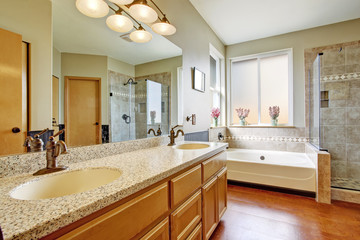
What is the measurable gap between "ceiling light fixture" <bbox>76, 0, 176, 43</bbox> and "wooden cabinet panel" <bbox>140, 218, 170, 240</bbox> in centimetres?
134

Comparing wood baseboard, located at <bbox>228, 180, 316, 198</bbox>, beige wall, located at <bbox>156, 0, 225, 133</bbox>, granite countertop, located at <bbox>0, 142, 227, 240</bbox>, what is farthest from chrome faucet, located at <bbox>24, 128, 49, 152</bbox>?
wood baseboard, located at <bbox>228, 180, 316, 198</bbox>

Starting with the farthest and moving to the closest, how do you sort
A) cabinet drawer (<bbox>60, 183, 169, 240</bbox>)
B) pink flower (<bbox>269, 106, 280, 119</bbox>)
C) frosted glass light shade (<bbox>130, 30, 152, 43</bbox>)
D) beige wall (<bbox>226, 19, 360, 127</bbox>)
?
pink flower (<bbox>269, 106, 280, 119</bbox>) < beige wall (<bbox>226, 19, 360, 127</bbox>) < frosted glass light shade (<bbox>130, 30, 152, 43</bbox>) < cabinet drawer (<bbox>60, 183, 169, 240</bbox>)

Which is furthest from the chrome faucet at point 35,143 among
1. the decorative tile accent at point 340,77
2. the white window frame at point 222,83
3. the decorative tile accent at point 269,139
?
the decorative tile accent at point 340,77

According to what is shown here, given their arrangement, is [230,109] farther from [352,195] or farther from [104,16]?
[104,16]

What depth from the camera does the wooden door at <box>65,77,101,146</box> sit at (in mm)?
1039

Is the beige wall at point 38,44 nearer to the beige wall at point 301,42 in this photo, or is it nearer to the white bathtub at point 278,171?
the white bathtub at point 278,171

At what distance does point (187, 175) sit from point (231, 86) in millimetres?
3095

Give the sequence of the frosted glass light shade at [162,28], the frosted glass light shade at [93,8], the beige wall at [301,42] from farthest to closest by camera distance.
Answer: the beige wall at [301,42], the frosted glass light shade at [162,28], the frosted glass light shade at [93,8]

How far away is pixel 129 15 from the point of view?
1.42m

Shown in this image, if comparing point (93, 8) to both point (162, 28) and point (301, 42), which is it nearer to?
point (162, 28)

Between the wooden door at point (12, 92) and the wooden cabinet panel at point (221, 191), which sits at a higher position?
the wooden door at point (12, 92)

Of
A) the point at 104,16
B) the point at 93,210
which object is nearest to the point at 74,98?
the point at 104,16

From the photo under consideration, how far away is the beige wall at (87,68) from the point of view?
1.02 meters

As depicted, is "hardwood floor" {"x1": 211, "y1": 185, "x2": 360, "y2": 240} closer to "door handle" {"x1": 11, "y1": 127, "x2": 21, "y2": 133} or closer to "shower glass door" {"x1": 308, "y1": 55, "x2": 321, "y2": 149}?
"shower glass door" {"x1": 308, "y1": 55, "x2": 321, "y2": 149}
